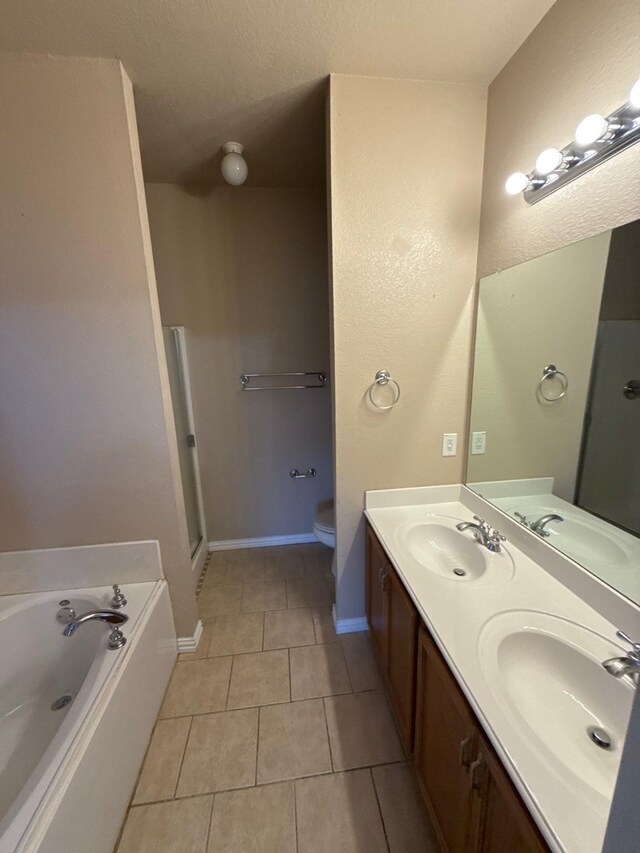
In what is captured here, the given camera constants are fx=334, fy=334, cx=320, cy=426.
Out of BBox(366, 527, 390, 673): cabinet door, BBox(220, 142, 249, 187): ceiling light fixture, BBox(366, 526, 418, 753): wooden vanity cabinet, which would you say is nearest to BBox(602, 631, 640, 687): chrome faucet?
BBox(366, 526, 418, 753): wooden vanity cabinet

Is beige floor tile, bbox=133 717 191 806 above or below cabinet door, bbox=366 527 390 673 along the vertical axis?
below

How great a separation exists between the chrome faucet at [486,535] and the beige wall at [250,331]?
56.1 inches

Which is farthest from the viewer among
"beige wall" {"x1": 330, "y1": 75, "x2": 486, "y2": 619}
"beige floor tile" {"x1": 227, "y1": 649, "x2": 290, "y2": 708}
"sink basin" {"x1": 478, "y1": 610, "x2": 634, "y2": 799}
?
"beige floor tile" {"x1": 227, "y1": 649, "x2": 290, "y2": 708}


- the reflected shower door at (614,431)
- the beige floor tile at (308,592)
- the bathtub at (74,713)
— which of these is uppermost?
the reflected shower door at (614,431)

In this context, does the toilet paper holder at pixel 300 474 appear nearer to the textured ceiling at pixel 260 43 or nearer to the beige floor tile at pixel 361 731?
the beige floor tile at pixel 361 731

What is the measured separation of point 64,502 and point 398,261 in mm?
1882

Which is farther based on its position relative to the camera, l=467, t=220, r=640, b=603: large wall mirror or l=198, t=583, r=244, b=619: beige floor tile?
l=198, t=583, r=244, b=619: beige floor tile

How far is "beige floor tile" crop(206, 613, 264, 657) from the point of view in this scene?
71.0 inches

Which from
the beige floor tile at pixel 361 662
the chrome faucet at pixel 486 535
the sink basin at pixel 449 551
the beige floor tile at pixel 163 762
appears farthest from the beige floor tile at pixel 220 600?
the chrome faucet at pixel 486 535

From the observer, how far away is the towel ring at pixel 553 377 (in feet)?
3.75

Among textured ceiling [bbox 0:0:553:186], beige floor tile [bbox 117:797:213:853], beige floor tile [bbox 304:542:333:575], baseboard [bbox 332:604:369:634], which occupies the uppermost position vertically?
textured ceiling [bbox 0:0:553:186]

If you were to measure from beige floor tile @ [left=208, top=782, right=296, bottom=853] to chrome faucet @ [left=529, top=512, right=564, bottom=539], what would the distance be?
4.25ft

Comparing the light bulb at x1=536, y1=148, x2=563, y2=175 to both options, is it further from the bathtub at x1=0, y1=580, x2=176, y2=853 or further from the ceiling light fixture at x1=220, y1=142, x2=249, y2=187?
the bathtub at x1=0, y1=580, x2=176, y2=853

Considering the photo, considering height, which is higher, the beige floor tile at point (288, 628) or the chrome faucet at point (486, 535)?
the chrome faucet at point (486, 535)
